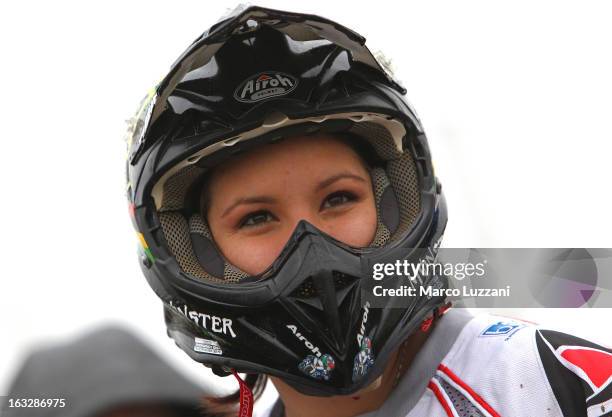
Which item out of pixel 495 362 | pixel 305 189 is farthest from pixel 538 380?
pixel 305 189

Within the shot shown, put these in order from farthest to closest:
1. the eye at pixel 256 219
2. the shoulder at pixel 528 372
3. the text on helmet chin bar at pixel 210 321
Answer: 1. the eye at pixel 256 219
2. the text on helmet chin bar at pixel 210 321
3. the shoulder at pixel 528 372

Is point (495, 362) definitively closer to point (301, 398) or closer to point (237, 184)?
point (301, 398)

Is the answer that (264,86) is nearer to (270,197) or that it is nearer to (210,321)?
(270,197)

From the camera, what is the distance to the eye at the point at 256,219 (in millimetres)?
2682

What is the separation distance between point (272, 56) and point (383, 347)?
932 millimetres

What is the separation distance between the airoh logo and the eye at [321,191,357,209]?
0.34m

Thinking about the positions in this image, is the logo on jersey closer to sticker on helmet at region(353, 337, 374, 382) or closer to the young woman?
the young woman

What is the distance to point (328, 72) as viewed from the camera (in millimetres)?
2674

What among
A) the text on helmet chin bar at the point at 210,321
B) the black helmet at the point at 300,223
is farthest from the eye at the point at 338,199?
the text on helmet chin bar at the point at 210,321

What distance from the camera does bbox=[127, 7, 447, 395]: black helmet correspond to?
97.0 inches

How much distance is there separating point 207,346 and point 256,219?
415 mm

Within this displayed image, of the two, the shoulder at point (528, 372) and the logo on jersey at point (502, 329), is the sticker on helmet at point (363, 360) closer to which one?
the shoulder at point (528, 372)

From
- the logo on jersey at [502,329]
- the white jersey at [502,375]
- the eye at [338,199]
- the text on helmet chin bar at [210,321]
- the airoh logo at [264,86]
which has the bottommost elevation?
the white jersey at [502,375]

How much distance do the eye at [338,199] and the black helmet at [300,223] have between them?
11 cm
